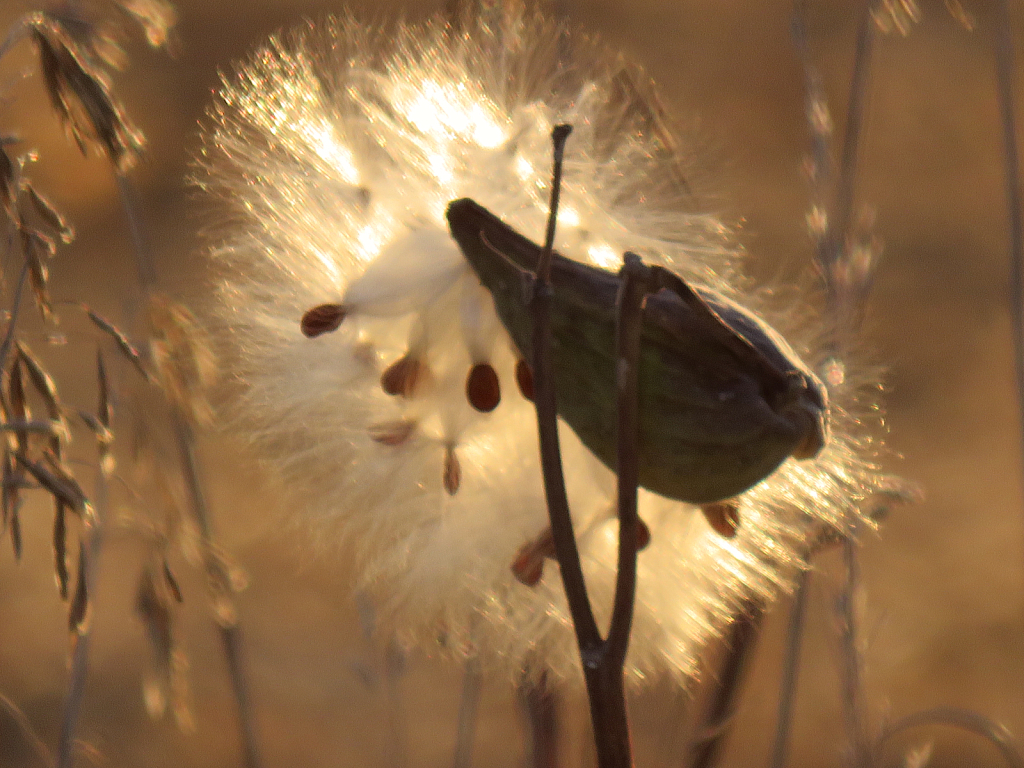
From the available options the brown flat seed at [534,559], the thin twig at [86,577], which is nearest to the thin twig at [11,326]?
the thin twig at [86,577]

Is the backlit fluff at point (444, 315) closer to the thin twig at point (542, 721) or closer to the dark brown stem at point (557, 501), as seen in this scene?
the thin twig at point (542, 721)

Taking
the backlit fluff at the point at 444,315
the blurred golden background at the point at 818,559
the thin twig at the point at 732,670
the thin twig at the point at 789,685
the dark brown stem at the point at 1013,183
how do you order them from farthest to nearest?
1. the blurred golden background at the point at 818,559
2. the dark brown stem at the point at 1013,183
3. the thin twig at the point at 789,685
4. the thin twig at the point at 732,670
5. the backlit fluff at the point at 444,315

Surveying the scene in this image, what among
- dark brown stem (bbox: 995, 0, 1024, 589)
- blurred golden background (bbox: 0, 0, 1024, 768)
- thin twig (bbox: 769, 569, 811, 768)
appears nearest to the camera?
thin twig (bbox: 769, 569, 811, 768)

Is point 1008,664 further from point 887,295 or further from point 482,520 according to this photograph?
point 482,520

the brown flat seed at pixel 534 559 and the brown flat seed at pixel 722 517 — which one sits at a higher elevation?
the brown flat seed at pixel 722 517

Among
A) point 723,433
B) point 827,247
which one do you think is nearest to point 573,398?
point 723,433

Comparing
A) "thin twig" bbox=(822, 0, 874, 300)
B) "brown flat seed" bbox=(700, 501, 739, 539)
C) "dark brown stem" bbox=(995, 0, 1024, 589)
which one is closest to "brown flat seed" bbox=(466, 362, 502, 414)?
"brown flat seed" bbox=(700, 501, 739, 539)

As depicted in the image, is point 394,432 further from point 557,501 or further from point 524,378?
point 557,501

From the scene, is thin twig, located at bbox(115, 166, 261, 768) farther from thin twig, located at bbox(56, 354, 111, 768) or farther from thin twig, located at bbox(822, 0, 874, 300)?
thin twig, located at bbox(822, 0, 874, 300)
